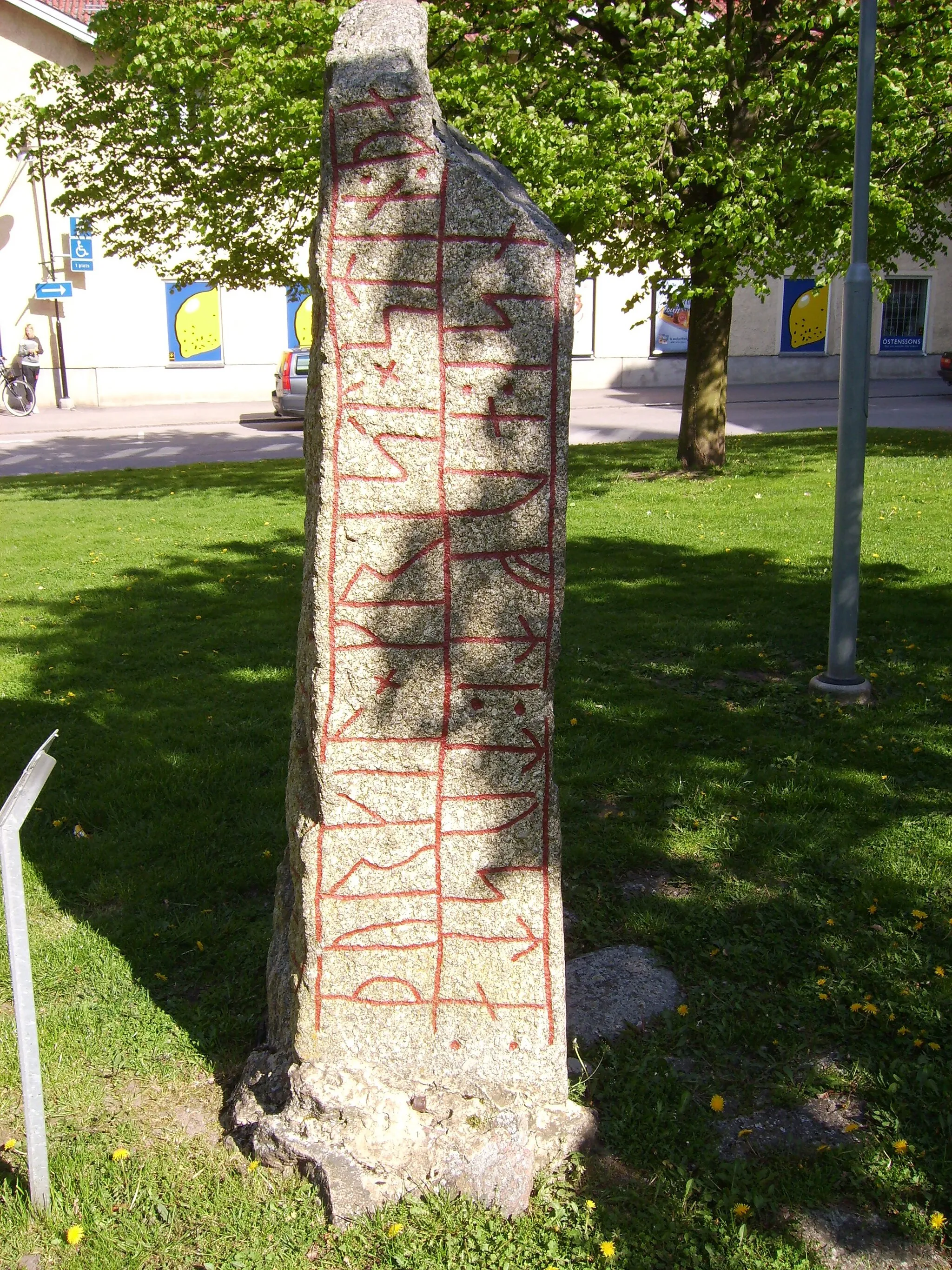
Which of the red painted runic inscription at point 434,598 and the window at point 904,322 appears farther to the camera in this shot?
the window at point 904,322

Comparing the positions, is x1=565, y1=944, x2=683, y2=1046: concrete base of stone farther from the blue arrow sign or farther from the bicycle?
the blue arrow sign

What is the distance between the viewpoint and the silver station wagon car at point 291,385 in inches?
818

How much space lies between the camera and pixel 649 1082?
3119mm

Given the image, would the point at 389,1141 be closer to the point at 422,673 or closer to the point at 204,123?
the point at 422,673

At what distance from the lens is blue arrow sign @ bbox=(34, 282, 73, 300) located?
22141mm

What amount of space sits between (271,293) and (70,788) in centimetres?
2158

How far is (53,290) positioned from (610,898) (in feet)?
71.2

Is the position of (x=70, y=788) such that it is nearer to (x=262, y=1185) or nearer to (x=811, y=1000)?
(x=262, y=1185)

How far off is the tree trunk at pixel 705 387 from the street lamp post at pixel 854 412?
6372 millimetres

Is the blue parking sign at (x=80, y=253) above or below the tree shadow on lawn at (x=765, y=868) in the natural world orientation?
above

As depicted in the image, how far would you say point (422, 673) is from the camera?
2717 mm

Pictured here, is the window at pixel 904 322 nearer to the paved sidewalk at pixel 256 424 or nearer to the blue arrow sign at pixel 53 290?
the paved sidewalk at pixel 256 424

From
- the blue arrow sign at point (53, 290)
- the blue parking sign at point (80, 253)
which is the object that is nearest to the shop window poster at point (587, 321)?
the blue parking sign at point (80, 253)

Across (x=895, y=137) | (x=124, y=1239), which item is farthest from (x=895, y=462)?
(x=124, y=1239)
